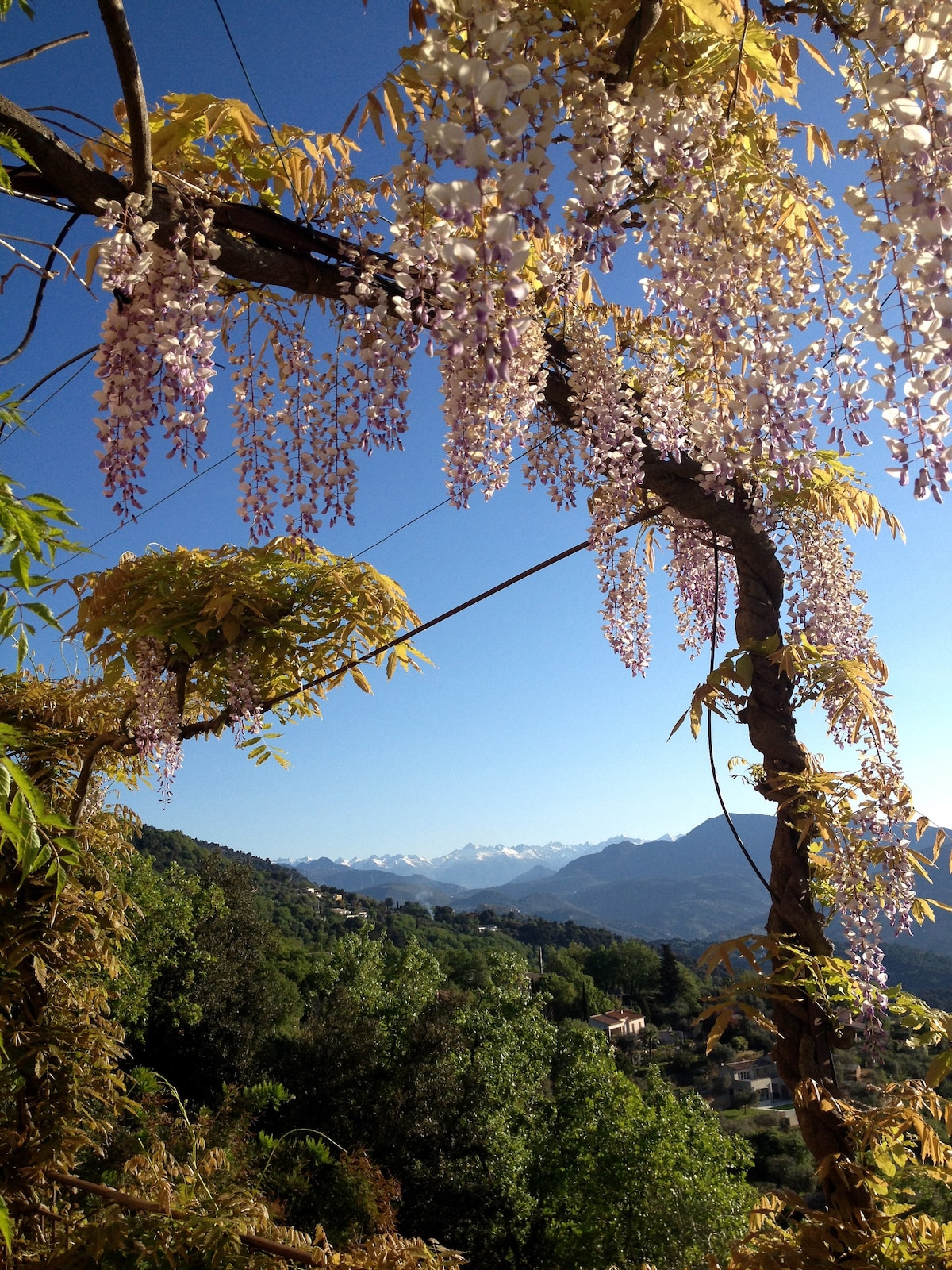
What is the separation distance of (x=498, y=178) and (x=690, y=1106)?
18434 millimetres

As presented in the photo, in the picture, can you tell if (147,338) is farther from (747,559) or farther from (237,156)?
(747,559)

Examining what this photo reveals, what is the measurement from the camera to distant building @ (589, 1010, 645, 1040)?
36.2 metres

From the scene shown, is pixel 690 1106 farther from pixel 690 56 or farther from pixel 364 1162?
pixel 690 56

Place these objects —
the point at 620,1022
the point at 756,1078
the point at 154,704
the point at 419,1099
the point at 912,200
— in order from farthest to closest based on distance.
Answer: the point at 756,1078, the point at 620,1022, the point at 419,1099, the point at 154,704, the point at 912,200

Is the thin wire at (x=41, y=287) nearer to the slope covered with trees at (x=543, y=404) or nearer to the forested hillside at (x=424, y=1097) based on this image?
the slope covered with trees at (x=543, y=404)

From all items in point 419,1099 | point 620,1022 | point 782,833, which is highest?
point 782,833

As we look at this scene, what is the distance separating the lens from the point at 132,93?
1.05m

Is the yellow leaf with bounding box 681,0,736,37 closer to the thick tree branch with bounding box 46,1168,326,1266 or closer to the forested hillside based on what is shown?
the thick tree branch with bounding box 46,1168,326,1266

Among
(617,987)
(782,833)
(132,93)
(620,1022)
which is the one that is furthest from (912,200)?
(617,987)

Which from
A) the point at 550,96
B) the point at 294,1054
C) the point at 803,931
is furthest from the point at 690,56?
the point at 294,1054

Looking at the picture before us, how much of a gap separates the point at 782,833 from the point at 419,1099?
15626 mm

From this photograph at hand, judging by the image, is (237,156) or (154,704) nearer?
(237,156)

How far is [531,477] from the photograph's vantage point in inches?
92.1

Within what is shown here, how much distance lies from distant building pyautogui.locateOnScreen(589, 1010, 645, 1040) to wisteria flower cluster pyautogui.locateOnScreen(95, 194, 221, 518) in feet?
129
